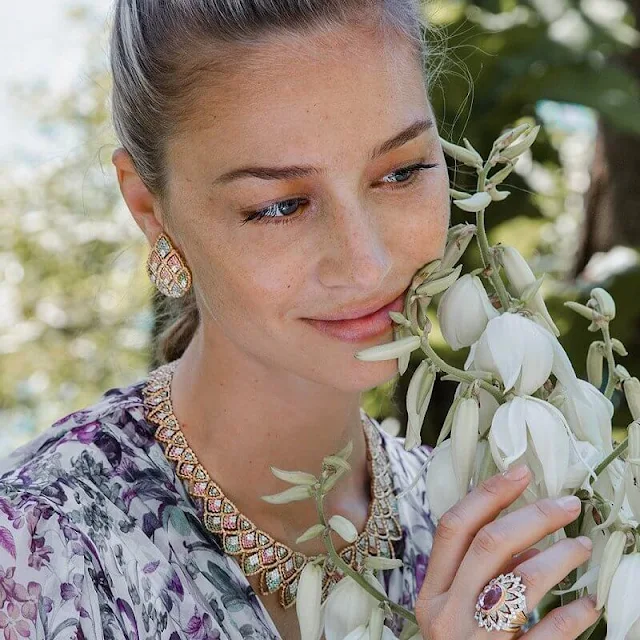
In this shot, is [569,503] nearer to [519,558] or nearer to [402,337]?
[519,558]

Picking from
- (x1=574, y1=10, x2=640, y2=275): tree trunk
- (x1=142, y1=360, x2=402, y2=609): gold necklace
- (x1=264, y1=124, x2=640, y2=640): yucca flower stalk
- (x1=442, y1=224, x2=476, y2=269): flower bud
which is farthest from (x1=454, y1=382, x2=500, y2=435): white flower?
(x1=574, y1=10, x2=640, y2=275): tree trunk

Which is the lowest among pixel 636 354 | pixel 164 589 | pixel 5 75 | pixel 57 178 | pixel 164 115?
pixel 636 354

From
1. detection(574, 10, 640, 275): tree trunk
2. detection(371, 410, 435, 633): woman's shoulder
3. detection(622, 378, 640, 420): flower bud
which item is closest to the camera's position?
detection(622, 378, 640, 420): flower bud

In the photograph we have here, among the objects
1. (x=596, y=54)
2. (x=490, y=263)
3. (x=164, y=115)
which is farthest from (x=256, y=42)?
(x=596, y=54)

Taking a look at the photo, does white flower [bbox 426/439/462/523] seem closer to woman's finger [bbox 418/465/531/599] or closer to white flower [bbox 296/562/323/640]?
woman's finger [bbox 418/465/531/599]

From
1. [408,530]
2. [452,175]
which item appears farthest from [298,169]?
[452,175]

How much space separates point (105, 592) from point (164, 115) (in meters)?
0.54

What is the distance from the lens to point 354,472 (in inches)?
64.2

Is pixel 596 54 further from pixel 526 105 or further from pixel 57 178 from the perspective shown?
pixel 57 178

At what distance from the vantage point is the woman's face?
1.18 meters

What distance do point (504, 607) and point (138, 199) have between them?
27.4 inches

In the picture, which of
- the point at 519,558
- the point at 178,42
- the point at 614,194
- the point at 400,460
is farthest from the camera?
the point at 614,194

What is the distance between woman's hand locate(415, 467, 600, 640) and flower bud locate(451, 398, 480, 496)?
26 mm

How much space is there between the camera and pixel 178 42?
1312 mm
